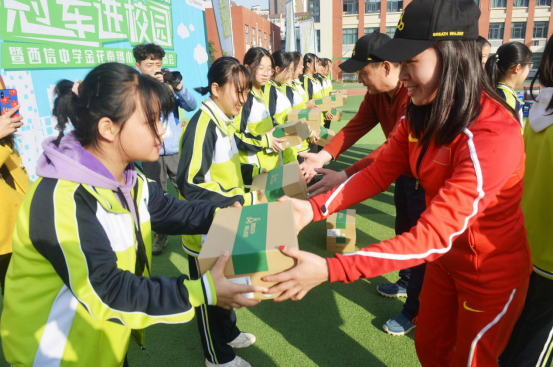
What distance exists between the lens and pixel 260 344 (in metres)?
2.45

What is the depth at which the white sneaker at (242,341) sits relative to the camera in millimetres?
2402

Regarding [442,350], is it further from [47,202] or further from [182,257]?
[182,257]

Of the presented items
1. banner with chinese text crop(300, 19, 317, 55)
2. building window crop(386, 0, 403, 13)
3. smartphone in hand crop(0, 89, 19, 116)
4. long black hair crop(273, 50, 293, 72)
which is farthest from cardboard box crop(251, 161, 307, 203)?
building window crop(386, 0, 403, 13)

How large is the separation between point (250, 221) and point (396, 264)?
1.86 ft

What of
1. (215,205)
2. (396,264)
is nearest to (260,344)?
(215,205)

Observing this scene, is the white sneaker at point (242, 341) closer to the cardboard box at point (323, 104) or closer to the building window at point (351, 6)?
the cardboard box at point (323, 104)

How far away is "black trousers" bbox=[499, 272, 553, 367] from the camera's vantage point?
1.53m

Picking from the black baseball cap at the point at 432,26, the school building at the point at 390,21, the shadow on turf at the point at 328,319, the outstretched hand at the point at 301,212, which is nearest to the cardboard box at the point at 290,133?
the shadow on turf at the point at 328,319

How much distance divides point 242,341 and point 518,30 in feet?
133

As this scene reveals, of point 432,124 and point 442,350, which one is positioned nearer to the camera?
point 432,124

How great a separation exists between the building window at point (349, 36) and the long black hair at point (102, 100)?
37.4 m

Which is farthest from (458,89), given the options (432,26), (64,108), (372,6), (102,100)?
(372,6)

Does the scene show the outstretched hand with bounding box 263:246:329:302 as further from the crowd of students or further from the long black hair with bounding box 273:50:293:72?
the long black hair with bounding box 273:50:293:72

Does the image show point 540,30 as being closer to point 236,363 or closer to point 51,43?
point 51,43
